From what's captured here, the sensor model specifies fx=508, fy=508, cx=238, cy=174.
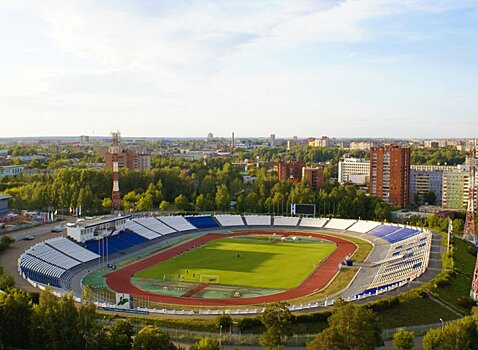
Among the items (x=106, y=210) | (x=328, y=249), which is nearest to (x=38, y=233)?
(x=106, y=210)

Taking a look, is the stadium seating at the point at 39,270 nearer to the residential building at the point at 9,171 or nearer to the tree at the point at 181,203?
the tree at the point at 181,203

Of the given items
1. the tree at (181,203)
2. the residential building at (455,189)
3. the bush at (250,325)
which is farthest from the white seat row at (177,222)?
the residential building at (455,189)

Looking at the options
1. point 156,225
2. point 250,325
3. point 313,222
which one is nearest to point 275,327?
point 250,325

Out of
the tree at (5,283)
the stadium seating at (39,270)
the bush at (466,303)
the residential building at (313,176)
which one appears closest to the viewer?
the tree at (5,283)

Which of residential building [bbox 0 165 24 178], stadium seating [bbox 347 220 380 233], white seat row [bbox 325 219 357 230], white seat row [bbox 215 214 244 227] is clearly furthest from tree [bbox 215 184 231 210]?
residential building [bbox 0 165 24 178]

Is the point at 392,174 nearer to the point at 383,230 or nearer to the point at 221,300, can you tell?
the point at 383,230

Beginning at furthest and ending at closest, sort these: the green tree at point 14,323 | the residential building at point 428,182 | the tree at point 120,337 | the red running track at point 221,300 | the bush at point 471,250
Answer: the residential building at point 428,182 → the bush at point 471,250 → the red running track at point 221,300 → the green tree at point 14,323 → the tree at point 120,337

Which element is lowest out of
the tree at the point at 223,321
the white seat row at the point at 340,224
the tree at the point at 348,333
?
the white seat row at the point at 340,224

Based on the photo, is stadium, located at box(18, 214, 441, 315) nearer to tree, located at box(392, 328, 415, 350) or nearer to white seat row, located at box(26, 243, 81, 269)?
white seat row, located at box(26, 243, 81, 269)
